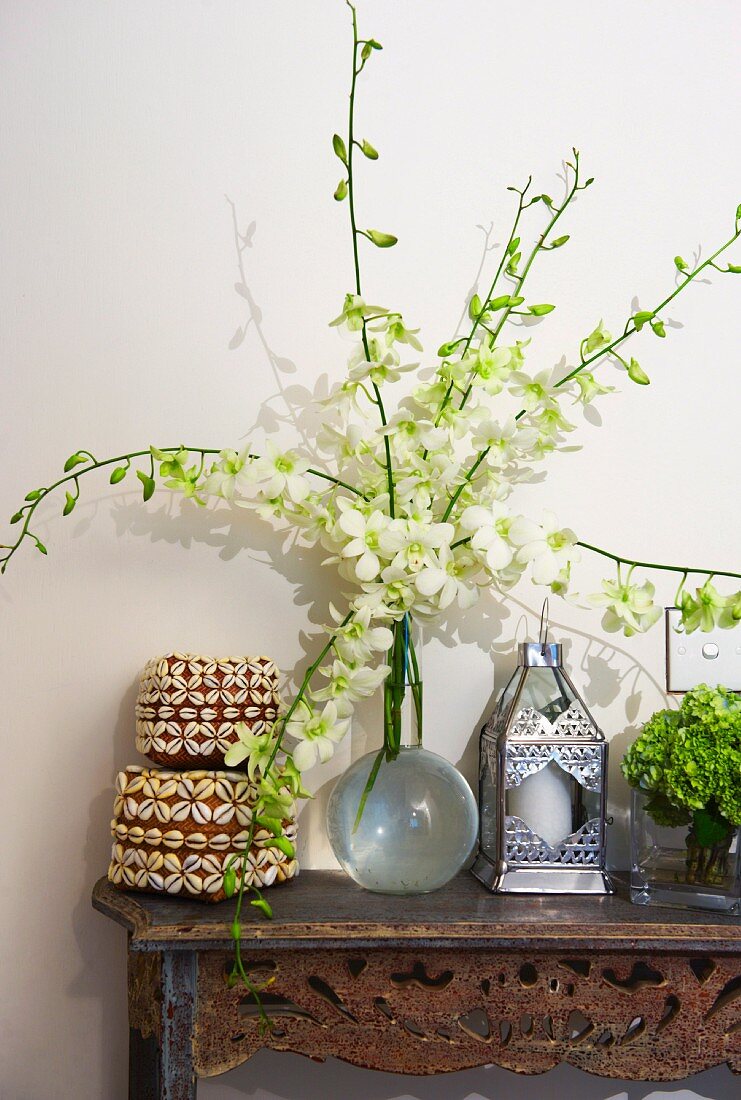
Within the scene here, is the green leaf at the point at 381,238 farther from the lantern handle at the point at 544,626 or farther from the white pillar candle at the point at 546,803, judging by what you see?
the white pillar candle at the point at 546,803

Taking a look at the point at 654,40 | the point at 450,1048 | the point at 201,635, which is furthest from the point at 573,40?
the point at 450,1048

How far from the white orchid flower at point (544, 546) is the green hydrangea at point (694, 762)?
200 mm

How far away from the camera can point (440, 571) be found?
2.97 feet

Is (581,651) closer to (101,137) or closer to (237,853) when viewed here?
(237,853)

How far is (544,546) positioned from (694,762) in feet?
0.84

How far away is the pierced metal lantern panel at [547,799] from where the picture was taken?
0.98 m

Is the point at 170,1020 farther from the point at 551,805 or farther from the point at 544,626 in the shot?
the point at 544,626

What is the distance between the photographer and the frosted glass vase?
948mm

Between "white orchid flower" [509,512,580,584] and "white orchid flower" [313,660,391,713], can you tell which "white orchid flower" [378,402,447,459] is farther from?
"white orchid flower" [313,660,391,713]

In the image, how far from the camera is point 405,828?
0.95m

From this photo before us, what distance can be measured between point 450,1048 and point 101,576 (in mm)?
637

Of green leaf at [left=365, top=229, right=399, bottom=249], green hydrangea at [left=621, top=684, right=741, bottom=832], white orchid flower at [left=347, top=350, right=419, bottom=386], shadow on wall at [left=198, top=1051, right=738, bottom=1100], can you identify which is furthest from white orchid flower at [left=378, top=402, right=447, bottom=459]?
shadow on wall at [left=198, top=1051, right=738, bottom=1100]

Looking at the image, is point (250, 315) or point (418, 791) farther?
point (250, 315)

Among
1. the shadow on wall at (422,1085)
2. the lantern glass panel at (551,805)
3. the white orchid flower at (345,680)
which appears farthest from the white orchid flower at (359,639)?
the shadow on wall at (422,1085)
